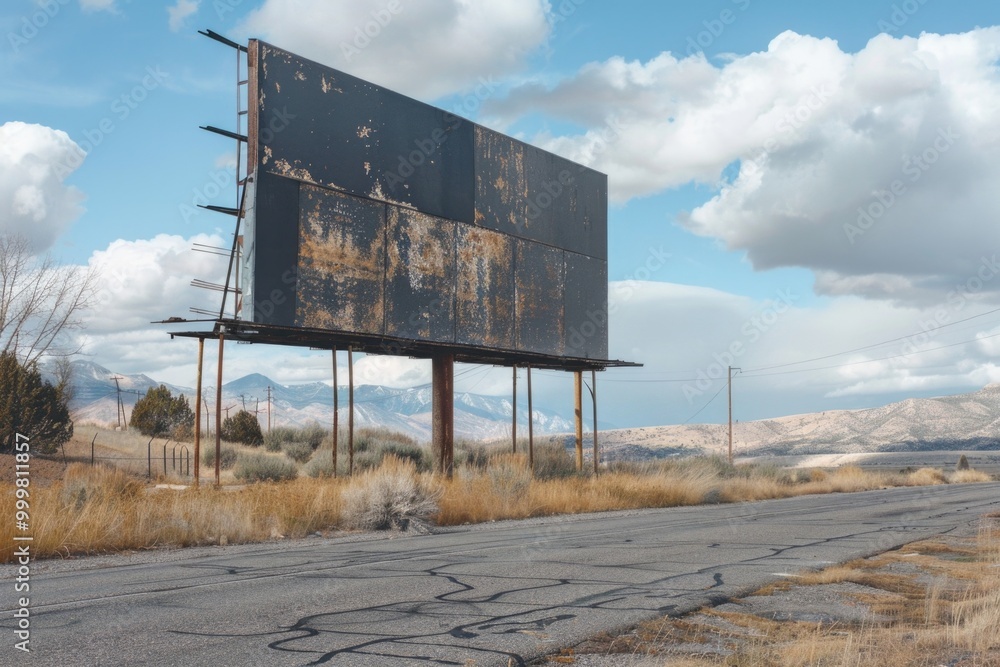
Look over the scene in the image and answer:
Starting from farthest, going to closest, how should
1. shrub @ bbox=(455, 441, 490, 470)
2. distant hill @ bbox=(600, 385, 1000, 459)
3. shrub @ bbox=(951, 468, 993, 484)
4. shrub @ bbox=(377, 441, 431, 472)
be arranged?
1. distant hill @ bbox=(600, 385, 1000, 459)
2. shrub @ bbox=(951, 468, 993, 484)
3. shrub @ bbox=(455, 441, 490, 470)
4. shrub @ bbox=(377, 441, 431, 472)

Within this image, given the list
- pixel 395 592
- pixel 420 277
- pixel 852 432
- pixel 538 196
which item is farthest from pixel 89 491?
pixel 852 432

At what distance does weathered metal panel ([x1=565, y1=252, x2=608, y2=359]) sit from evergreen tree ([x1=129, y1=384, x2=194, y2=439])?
3315 centimetres

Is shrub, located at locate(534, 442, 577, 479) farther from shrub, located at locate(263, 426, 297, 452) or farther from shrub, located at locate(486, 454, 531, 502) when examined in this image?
shrub, located at locate(263, 426, 297, 452)

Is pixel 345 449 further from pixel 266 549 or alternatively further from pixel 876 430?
pixel 876 430

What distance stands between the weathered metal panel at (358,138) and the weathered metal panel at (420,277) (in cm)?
48

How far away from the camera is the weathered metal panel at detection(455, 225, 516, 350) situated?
24297 mm

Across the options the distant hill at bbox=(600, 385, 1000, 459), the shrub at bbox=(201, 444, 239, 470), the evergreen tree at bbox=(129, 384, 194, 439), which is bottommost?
the distant hill at bbox=(600, 385, 1000, 459)

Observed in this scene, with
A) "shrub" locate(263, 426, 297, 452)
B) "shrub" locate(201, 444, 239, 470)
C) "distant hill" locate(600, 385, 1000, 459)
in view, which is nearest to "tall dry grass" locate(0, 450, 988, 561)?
"shrub" locate(201, 444, 239, 470)

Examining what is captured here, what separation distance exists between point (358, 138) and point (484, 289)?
228 inches

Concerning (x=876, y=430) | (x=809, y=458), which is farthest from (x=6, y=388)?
(x=876, y=430)

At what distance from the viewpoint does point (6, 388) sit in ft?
107

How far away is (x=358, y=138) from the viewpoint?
71.2ft

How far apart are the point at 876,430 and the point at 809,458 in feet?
203

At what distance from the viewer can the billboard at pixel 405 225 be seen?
1975cm
